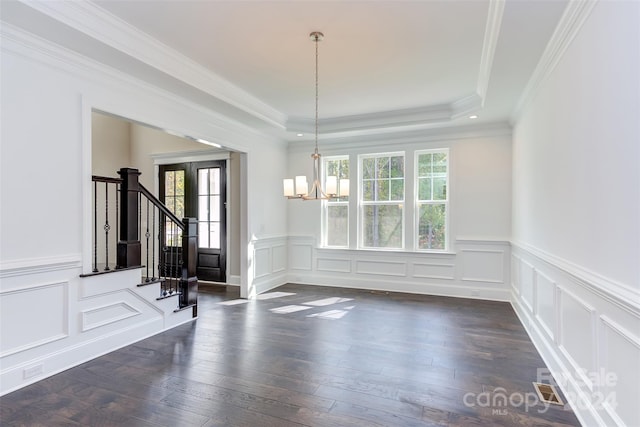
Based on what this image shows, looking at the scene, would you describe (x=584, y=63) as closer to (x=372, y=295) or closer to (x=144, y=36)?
(x=144, y=36)

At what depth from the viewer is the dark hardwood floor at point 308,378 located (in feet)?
7.40

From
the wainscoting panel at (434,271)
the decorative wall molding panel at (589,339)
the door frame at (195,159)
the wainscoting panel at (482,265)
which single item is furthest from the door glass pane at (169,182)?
the decorative wall molding panel at (589,339)

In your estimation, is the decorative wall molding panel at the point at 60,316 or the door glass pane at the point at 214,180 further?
the door glass pane at the point at 214,180

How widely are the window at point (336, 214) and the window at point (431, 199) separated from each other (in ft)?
4.27

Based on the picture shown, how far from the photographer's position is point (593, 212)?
201 cm

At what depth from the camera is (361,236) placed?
617 cm

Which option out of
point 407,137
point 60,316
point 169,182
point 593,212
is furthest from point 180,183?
point 593,212

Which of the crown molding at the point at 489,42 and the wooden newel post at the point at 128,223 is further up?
the crown molding at the point at 489,42

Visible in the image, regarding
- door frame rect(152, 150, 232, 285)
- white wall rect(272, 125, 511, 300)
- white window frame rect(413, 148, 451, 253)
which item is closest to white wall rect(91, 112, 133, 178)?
door frame rect(152, 150, 232, 285)

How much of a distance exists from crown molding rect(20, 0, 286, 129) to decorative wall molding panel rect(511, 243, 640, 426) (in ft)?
12.5

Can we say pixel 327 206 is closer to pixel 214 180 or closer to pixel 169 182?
pixel 214 180

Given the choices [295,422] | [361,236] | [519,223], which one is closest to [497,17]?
[519,223]

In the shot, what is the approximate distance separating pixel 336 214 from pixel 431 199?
1.74m

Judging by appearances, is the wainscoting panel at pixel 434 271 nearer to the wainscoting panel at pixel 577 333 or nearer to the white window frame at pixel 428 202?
the white window frame at pixel 428 202
